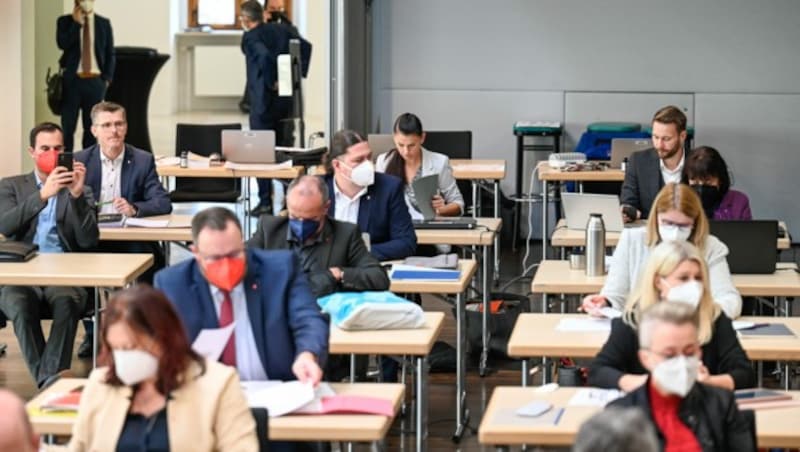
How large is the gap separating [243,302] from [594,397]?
119 cm

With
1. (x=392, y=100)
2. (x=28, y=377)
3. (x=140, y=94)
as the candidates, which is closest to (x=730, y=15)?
(x=392, y=100)

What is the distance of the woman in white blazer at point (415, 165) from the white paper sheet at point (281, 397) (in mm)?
4156

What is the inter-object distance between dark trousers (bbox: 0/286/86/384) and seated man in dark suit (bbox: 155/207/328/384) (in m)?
2.45

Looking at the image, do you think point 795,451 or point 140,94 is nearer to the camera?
point 795,451

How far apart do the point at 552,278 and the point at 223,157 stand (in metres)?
4.32

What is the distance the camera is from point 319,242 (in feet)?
23.1

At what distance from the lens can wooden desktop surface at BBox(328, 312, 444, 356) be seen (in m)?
5.89

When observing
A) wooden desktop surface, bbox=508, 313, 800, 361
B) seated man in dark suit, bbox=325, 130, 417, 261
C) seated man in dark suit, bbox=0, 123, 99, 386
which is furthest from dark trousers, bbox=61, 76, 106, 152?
wooden desktop surface, bbox=508, 313, 800, 361

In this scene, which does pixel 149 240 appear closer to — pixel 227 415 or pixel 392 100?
pixel 227 415

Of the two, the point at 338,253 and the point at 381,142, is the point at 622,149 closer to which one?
the point at 381,142

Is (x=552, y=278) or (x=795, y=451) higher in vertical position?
(x=552, y=278)

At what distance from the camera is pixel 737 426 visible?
4590 millimetres

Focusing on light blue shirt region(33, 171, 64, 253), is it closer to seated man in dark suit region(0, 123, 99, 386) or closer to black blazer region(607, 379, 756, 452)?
seated man in dark suit region(0, 123, 99, 386)

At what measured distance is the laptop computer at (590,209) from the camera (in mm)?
8734
